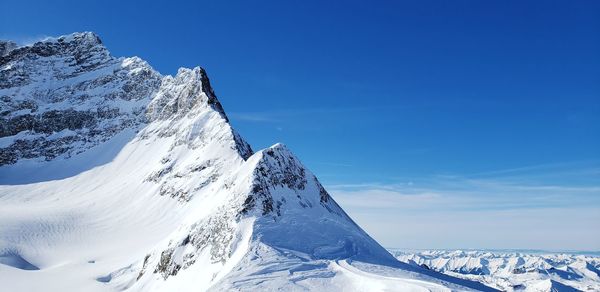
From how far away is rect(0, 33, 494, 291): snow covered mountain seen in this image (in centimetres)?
3425

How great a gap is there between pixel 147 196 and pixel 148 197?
2.69 feet

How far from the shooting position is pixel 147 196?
290 feet

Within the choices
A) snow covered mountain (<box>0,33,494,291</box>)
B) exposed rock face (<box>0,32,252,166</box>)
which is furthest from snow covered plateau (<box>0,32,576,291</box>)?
exposed rock face (<box>0,32,252,166</box>)

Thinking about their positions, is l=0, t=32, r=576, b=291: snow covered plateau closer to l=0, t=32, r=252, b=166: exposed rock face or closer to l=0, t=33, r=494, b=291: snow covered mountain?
l=0, t=33, r=494, b=291: snow covered mountain

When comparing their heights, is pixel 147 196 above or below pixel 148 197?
above

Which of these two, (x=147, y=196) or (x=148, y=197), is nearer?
(x=148, y=197)

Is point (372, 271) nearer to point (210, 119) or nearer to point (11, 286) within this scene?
point (11, 286)

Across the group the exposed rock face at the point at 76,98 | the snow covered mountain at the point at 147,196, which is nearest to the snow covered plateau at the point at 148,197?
the snow covered mountain at the point at 147,196

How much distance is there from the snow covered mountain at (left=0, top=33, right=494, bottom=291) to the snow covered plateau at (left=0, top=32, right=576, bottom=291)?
0.75ft

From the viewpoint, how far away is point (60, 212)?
87.6 metres

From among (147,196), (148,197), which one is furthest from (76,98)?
(148,197)

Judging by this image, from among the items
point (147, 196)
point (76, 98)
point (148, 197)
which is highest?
point (76, 98)

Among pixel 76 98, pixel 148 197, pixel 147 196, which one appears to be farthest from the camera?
pixel 76 98

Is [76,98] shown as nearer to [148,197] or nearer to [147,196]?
[147,196]
